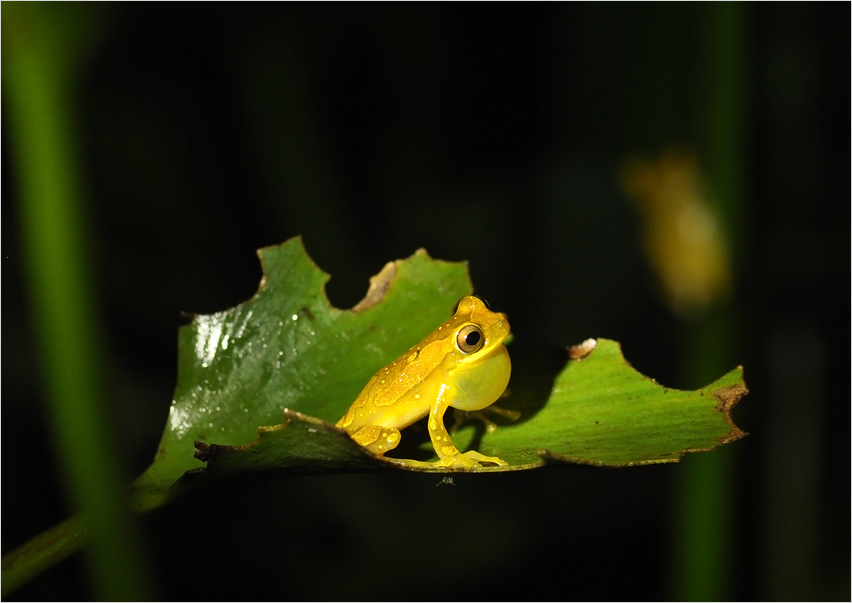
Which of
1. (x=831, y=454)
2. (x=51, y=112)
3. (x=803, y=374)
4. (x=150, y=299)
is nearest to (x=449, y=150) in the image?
(x=150, y=299)

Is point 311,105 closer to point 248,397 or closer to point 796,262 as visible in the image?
Result: point 248,397

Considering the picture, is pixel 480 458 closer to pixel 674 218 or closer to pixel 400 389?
pixel 400 389

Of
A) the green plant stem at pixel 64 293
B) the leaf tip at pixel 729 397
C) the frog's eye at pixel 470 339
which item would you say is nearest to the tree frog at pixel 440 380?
the frog's eye at pixel 470 339

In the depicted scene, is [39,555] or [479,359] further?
[479,359]

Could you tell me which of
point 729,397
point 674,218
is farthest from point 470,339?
point 674,218

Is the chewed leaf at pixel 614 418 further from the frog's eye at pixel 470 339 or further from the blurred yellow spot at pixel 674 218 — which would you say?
the blurred yellow spot at pixel 674 218

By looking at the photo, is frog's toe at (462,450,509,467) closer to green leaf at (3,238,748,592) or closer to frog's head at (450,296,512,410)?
green leaf at (3,238,748,592)
